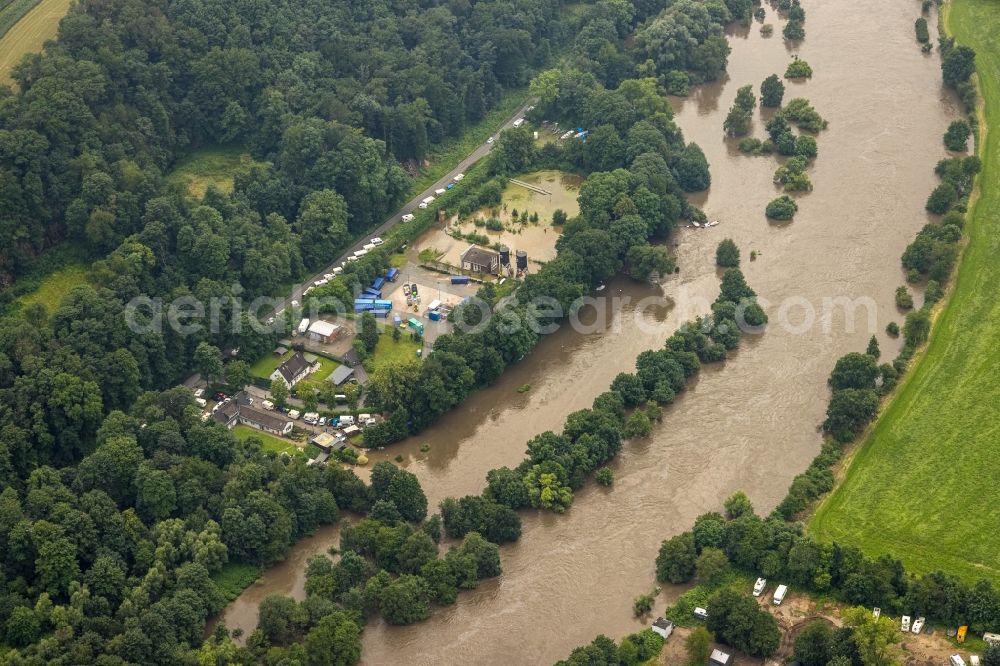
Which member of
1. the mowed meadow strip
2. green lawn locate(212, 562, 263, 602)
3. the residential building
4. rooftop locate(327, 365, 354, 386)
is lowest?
green lawn locate(212, 562, 263, 602)

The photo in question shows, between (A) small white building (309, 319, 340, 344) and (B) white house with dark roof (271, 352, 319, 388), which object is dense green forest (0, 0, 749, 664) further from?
(A) small white building (309, 319, 340, 344)

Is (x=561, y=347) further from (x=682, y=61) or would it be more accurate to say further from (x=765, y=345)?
(x=682, y=61)

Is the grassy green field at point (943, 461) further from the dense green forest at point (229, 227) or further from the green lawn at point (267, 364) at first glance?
the green lawn at point (267, 364)

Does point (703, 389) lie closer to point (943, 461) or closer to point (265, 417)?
point (943, 461)

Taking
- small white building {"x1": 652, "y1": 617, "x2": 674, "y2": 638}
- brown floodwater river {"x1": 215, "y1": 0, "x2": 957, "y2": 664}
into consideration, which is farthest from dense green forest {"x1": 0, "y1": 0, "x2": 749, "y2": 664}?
small white building {"x1": 652, "y1": 617, "x2": 674, "y2": 638}

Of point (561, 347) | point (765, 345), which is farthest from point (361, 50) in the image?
point (765, 345)

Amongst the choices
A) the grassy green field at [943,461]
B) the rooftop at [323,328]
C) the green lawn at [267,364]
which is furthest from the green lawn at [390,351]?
the grassy green field at [943,461]
